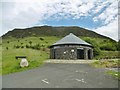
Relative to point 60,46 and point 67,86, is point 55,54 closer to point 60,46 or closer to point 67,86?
point 60,46

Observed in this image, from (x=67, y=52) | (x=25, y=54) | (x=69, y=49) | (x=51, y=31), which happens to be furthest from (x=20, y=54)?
Result: (x=51, y=31)

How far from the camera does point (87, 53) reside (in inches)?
1566

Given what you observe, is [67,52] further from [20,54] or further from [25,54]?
[20,54]

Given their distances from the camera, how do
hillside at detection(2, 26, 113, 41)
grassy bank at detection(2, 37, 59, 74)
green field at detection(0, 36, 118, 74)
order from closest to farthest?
grassy bank at detection(2, 37, 59, 74) → green field at detection(0, 36, 118, 74) → hillside at detection(2, 26, 113, 41)

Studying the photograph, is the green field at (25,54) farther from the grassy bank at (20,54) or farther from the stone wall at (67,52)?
the stone wall at (67,52)

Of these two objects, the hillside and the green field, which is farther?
the hillside

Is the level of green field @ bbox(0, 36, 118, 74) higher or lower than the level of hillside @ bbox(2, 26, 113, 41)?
lower

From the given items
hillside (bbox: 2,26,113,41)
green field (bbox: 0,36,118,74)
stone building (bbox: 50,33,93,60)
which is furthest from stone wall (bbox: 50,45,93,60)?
hillside (bbox: 2,26,113,41)

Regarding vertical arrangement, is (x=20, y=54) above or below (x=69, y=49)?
below

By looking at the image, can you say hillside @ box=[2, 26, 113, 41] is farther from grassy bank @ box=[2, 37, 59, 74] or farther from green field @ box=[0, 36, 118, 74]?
grassy bank @ box=[2, 37, 59, 74]

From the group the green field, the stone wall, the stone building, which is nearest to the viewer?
the green field

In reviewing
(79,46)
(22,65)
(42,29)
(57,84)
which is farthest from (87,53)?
(42,29)

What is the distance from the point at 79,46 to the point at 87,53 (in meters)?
2.85

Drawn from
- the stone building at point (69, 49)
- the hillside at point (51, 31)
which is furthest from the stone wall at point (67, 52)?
the hillside at point (51, 31)
